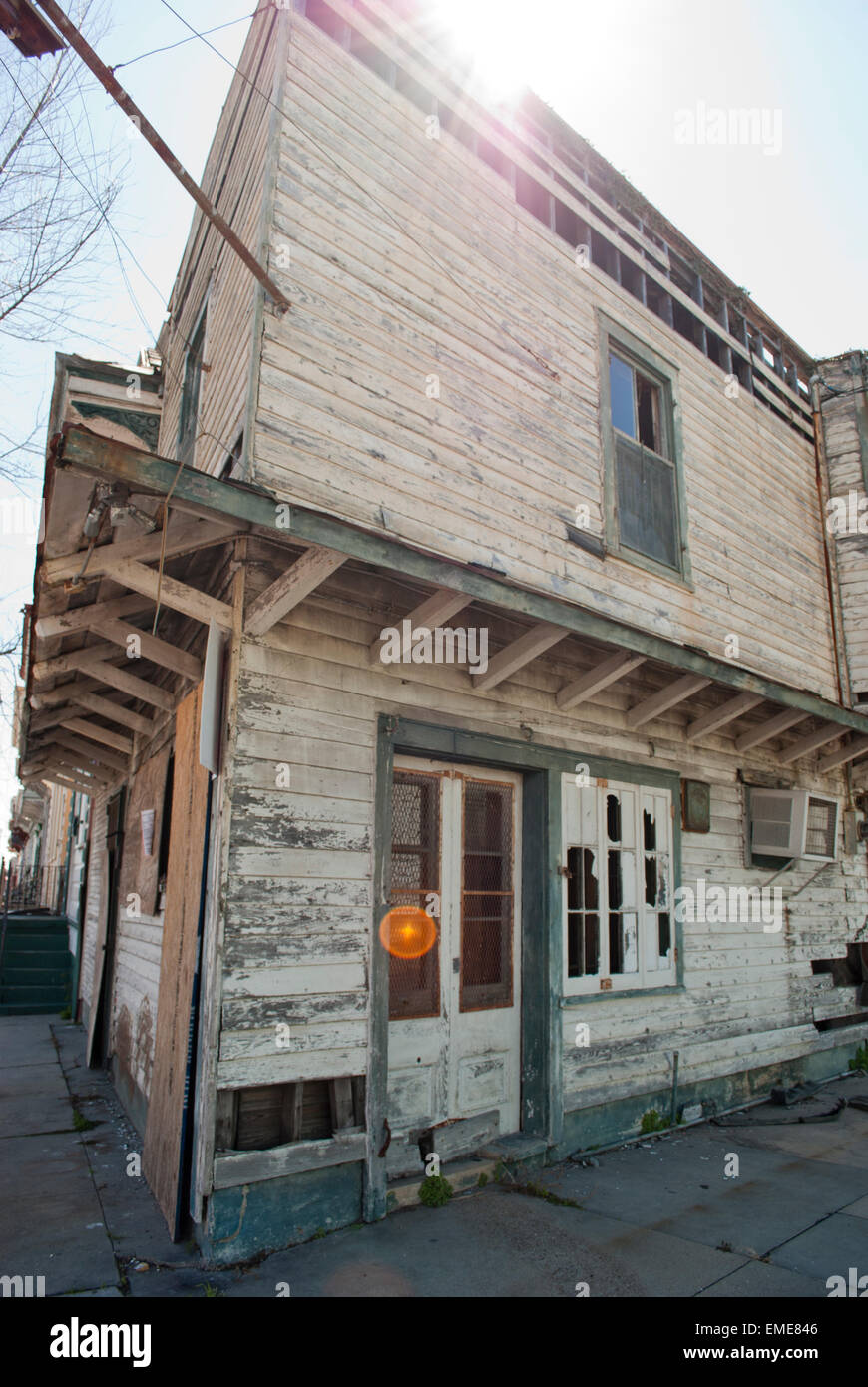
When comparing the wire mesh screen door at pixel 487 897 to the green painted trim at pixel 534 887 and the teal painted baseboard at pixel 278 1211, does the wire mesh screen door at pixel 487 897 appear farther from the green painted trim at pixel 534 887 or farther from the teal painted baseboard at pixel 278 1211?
the teal painted baseboard at pixel 278 1211

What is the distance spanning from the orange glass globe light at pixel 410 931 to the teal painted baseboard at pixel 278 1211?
1150 millimetres

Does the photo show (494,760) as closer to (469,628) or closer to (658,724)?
(469,628)

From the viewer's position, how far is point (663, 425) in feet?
25.8

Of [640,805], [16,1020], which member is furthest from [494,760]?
[16,1020]

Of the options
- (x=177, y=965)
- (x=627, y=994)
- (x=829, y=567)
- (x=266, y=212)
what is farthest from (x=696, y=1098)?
(x=266, y=212)

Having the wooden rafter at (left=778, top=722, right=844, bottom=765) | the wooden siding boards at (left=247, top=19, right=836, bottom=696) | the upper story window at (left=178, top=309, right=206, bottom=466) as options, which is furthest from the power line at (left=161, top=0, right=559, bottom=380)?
the wooden rafter at (left=778, top=722, right=844, bottom=765)

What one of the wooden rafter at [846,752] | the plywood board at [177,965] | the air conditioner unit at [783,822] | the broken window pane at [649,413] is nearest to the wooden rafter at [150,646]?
the plywood board at [177,965]

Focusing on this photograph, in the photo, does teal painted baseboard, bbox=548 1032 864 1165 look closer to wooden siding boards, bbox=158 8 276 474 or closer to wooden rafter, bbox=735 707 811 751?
wooden rafter, bbox=735 707 811 751

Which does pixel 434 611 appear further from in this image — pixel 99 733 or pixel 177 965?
pixel 99 733

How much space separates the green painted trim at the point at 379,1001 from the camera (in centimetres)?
421

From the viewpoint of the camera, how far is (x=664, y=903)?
21.9ft

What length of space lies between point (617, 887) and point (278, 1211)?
3.39 metres

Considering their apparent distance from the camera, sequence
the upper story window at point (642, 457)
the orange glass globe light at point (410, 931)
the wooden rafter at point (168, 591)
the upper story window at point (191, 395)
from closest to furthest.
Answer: the wooden rafter at point (168, 591), the orange glass globe light at point (410, 931), the upper story window at point (642, 457), the upper story window at point (191, 395)

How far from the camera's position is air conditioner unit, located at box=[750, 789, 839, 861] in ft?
25.0
